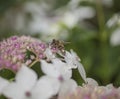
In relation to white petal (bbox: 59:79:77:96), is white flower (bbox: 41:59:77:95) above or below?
above

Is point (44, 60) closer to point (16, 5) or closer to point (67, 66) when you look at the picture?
point (67, 66)

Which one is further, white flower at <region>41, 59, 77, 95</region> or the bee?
the bee

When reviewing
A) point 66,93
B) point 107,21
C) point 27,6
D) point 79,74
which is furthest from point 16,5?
point 66,93

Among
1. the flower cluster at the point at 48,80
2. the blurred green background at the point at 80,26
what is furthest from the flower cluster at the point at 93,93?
the blurred green background at the point at 80,26

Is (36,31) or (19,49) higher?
(19,49)

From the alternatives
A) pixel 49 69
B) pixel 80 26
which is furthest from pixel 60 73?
pixel 80 26

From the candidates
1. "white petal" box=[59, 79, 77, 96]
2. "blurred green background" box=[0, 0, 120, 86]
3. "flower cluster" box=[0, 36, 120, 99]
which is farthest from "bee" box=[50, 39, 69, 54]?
"blurred green background" box=[0, 0, 120, 86]

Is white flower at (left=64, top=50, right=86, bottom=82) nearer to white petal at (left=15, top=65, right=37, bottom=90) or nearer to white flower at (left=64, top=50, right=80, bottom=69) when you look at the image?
white flower at (left=64, top=50, right=80, bottom=69)
